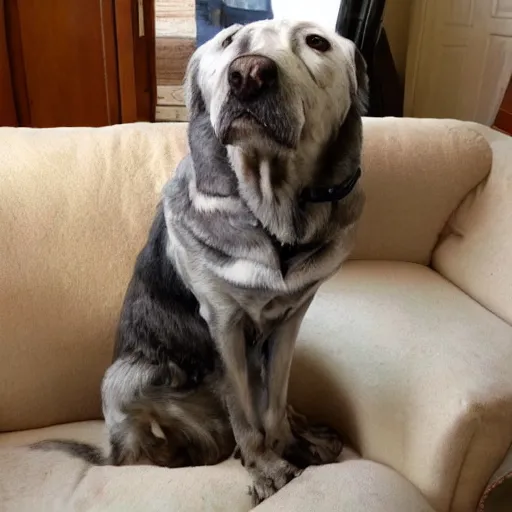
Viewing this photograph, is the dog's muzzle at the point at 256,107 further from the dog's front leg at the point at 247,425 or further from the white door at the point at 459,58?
the white door at the point at 459,58

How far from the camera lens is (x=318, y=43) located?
2.84 ft

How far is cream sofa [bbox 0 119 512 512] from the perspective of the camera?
39.9 inches

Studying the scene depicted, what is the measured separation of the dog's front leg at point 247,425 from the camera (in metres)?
1.04

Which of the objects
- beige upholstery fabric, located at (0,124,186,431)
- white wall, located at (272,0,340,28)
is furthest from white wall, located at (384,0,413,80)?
beige upholstery fabric, located at (0,124,186,431)

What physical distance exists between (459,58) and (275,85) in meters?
1.75

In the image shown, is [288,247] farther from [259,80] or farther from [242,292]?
[259,80]

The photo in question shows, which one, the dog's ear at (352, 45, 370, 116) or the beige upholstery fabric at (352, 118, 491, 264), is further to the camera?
the beige upholstery fabric at (352, 118, 491, 264)

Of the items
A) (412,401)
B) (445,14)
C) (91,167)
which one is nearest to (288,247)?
(412,401)

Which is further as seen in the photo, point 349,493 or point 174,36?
point 174,36

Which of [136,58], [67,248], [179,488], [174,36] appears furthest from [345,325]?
[174,36]

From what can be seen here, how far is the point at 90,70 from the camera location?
1.83 meters

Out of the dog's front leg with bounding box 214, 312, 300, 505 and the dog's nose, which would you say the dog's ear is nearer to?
the dog's nose

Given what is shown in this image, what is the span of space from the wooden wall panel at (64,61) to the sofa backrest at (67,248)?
1.71 feet

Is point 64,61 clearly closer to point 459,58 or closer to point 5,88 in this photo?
point 5,88
